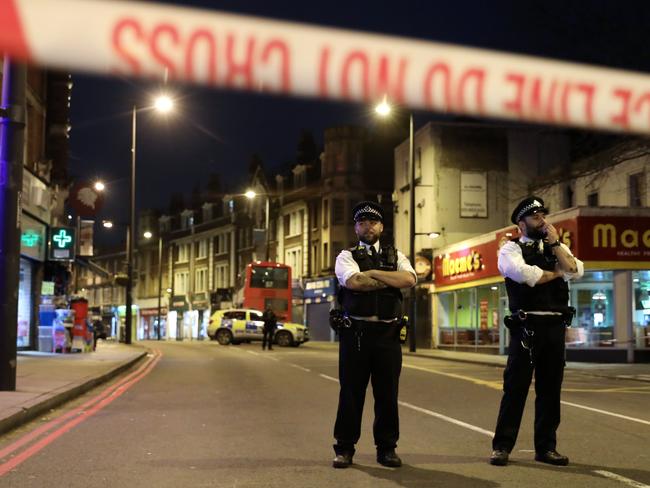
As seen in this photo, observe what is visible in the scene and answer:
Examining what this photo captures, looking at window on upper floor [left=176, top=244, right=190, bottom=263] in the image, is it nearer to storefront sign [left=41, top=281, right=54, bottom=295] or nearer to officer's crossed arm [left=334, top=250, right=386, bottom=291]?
storefront sign [left=41, top=281, right=54, bottom=295]

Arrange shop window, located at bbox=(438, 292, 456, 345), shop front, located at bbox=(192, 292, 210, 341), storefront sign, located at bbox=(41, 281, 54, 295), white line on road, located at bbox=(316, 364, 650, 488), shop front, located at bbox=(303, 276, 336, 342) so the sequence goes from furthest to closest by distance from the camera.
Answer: shop front, located at bbox=(192, 292, 210, 341)
shop front, located at bbox=(303, 276, 336, 342)
shop window, located at bbox=(438, 292, 456, 345)
storefront sign, located at bbox=(41, 281, 54, 295)
white line on road, located at bbox=(316, 364, 650, 488)

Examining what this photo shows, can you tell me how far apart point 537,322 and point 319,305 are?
162ft

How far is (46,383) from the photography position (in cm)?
1339

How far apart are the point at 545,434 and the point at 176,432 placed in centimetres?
405

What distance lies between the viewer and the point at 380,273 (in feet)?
20.8

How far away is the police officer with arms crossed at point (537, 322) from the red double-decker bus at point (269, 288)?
3657 cm

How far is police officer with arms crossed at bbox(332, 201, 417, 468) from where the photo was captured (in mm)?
6426

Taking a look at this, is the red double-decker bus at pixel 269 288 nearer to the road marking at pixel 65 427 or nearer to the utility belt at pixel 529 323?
the road marking at pixel 65 427

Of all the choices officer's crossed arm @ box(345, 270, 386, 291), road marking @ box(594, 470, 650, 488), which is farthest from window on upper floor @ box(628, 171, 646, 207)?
officer's crossed arm @ box(345, 270, 386, 291)

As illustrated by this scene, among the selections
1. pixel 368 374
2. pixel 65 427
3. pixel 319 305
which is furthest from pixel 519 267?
pixel 319 305

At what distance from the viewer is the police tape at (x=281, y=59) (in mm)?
5305

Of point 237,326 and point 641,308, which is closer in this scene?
point 641,308

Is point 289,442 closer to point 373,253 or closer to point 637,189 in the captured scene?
point 373,253

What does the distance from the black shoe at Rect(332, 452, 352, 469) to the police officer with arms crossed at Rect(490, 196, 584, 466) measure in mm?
1156
